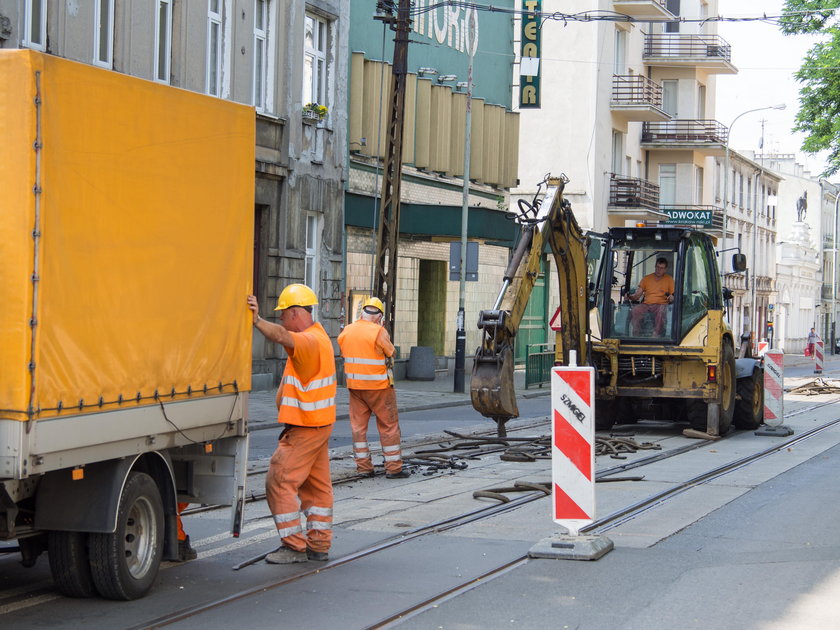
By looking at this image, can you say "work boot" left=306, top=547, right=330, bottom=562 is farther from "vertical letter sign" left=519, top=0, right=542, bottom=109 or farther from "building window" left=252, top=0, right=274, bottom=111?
"vertical letter sign" left=519, top=0, right=542, bottom=109

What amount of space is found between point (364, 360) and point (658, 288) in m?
6.88

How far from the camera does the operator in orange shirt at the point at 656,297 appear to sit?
1866 centimetres

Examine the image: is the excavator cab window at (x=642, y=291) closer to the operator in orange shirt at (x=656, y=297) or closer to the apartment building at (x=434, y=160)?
the operator in orange shirt at (x=656, y=297)

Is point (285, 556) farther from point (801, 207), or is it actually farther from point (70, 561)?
point (801, 207)

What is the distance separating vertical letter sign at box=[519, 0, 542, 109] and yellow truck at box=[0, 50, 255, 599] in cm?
2851

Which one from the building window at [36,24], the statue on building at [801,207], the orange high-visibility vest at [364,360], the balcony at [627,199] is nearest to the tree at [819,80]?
the balcony at [627,199]

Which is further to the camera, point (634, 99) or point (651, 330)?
point (634, 99)

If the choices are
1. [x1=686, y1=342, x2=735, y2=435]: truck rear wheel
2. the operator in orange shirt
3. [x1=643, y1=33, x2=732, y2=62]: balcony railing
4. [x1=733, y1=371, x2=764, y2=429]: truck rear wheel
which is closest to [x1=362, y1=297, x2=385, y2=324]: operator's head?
the operator in orange shirt

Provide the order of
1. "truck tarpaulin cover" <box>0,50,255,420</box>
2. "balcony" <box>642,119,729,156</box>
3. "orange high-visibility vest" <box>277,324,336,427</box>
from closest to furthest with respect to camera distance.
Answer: "truck tarpaulin cover" <box>0,50,255,420</box> < "orange high-visibility vest" <box>277,324,336,427</box> < "balcony" <box>642,119,729,156</box>

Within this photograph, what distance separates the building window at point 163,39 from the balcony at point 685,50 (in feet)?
108

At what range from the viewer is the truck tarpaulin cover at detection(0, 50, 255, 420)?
6453 mm

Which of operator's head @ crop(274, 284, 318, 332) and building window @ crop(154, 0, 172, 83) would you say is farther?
building window @ crop(154, 0, 172, 83)

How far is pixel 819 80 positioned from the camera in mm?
36250

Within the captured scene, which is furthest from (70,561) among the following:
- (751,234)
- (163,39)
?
(751,234)
